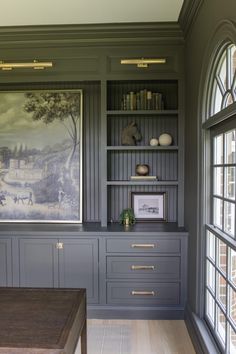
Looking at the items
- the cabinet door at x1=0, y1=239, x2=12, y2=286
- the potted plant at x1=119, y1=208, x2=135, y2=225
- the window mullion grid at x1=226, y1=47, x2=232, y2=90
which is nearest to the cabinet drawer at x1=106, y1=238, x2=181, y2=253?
the potted plant at x1=119, y1=208, x2=135, y2=225

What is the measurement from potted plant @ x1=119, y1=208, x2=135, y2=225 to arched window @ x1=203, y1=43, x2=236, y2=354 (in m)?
1.04

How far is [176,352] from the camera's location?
263 cm

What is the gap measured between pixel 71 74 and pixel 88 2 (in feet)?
2.65

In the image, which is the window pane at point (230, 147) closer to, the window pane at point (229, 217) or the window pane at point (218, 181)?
the window pane at point (218, 181)

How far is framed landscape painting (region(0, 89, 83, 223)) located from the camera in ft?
12.0

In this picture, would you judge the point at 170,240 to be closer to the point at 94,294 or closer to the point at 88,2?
the point at 94,294

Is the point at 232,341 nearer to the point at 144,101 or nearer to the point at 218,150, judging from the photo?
the point at 218,150

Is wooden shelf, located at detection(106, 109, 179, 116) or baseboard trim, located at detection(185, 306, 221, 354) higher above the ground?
wooden shelf, located at detection(106, 109, 179, 116)

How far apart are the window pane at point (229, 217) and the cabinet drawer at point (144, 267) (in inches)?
43.8

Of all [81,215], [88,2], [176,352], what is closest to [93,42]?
[88,2]

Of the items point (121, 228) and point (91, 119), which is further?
point (91, 119)

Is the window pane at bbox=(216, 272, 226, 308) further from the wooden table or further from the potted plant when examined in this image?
the potted plant

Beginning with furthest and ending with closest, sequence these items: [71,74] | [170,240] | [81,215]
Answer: [81,215] → [71,74] → [170,240]

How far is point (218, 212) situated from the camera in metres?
2.42
